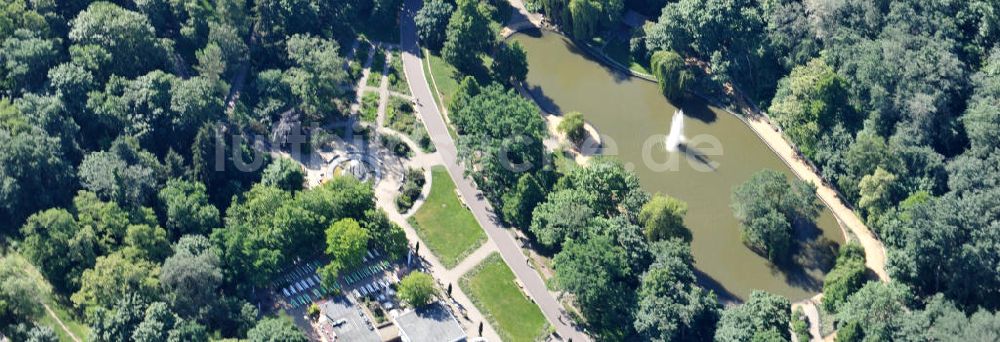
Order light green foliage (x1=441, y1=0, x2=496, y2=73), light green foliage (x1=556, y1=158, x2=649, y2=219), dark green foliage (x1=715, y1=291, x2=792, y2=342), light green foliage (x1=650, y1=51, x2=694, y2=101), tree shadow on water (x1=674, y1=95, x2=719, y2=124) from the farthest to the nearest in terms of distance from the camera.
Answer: tree shadow on water (x1=674, y1=95, x2=719, y2=124) < light green foliage (x1=650, y1=51, x2=694, y2=101) < light green foliage (x1=441, y1=0, x2=496, y2=73) < light green foliage (x1=556, y1=158, x2=649, y2=219) < dark green foliage (x1=715, y1=291, x2=792, y2=342)

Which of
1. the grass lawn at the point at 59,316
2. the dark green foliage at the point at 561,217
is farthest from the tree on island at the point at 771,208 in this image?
the grass lawn at the point at 59,316

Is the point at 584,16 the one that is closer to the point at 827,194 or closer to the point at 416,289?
the point at 827,194

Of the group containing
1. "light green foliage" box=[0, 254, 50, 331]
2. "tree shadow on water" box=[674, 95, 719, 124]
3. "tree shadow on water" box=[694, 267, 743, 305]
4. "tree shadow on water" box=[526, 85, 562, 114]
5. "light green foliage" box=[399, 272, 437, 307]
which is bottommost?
"light green foliage" box=[0, 254, 50, 331]

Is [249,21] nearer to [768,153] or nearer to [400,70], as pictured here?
[400,70]

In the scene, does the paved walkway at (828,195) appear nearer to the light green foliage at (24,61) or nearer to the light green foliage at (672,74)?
the light green foliage at (672,74)

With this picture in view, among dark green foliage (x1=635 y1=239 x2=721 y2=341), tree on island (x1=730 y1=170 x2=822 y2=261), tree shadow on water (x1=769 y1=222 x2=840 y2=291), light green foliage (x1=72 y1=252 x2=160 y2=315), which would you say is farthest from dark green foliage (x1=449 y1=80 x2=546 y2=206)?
light green foliage (x1=72 y1=252 x2=160 y2=315)

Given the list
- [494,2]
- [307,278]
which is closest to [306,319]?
[307,278]

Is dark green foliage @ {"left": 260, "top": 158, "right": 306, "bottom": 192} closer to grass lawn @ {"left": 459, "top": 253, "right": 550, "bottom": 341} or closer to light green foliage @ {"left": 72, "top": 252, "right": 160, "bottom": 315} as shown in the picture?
light green foliage @ {"left": 72, "top": 252, "right": 160, "bottom": 315}

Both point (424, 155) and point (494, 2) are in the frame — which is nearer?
point (424, 155)
